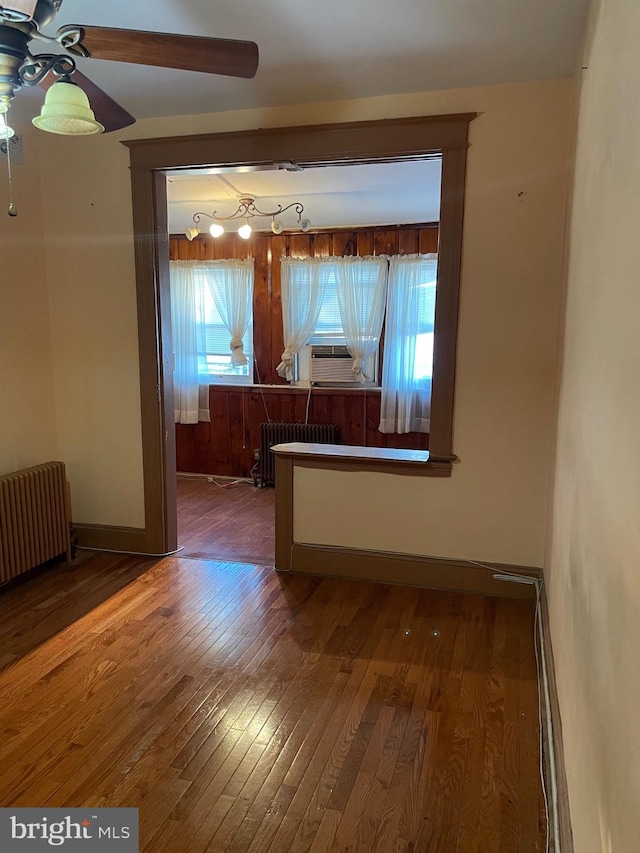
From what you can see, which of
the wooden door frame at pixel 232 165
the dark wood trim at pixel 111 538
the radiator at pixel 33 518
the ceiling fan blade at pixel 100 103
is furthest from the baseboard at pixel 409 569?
the ceiling fan blade at pixel 100 103

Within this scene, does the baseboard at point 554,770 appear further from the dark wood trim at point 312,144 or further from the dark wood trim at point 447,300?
the dark wood trim at point 312,144

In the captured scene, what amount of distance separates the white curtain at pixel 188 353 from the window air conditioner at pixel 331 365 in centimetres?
119

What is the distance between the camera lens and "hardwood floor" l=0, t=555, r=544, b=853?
1710 mm

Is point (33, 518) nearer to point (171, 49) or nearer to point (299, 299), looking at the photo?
point (171, 49)

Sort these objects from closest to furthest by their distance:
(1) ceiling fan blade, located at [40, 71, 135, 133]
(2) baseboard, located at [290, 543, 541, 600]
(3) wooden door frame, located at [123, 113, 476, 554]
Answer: (1) ceiling fan blade, located at [40, 71, 135, 133] → (3) wooden door frame, located at [123, 113, 476, 554] → (2) baseboard, located at [290, 543, 541, 600]

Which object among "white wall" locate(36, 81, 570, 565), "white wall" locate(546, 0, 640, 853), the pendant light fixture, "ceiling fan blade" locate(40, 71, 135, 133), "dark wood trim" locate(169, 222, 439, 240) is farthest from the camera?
"dark wood trim" locate(169, 222, 439, 240)

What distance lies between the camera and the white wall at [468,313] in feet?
9.37

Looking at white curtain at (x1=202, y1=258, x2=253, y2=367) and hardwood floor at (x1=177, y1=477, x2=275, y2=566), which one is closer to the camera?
hardwood floor at (x1=177, y1=477, x2=275, y2=566)

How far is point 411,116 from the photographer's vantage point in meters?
2.96

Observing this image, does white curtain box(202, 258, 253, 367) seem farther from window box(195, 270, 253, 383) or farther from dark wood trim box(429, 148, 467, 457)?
dark wood trim box(429, 148, 467, 457)

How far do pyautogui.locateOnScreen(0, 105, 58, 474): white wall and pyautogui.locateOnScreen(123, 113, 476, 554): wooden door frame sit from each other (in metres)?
0.63

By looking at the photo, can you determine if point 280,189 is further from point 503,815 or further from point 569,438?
point 503,815

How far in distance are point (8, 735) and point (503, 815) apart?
66.1 inches

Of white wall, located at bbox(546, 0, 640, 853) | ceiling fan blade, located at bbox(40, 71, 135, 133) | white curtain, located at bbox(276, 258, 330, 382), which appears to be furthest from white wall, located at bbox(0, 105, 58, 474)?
white wall, located at bbox(546, 0, 640, 853)
